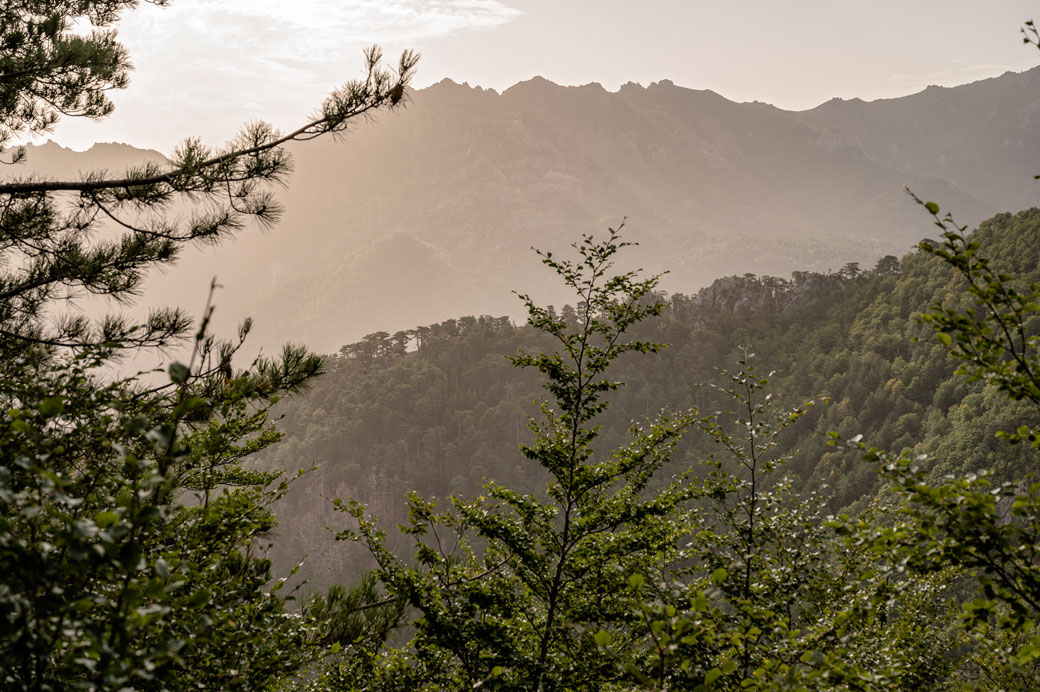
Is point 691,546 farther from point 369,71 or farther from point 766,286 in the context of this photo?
point 766,286

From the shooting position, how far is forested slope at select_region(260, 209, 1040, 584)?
223 feet

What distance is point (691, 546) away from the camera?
681 cm

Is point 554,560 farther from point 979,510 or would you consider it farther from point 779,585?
point 979,510

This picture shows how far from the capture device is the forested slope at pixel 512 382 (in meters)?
68.1

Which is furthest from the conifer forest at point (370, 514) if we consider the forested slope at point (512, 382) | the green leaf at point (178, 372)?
the forested slope at point (512, 382)

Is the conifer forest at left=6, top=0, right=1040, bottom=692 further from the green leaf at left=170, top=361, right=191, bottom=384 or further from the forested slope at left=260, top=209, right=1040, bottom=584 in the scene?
the forested slope at left=260, top=209, right=1040, bottom=584

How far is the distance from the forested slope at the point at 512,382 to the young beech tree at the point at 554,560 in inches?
2449

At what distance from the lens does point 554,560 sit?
691cm

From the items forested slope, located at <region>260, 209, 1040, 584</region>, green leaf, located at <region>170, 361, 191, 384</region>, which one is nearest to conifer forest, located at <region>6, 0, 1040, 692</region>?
green leaf, located at <region>170, 361, 191, 384</region>

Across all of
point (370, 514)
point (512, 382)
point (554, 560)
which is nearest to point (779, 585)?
point (554, 560)

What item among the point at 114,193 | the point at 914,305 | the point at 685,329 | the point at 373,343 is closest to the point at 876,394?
the point at 914,305

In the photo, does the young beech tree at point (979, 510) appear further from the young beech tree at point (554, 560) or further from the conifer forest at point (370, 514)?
the young beech tree at point (554, 560)

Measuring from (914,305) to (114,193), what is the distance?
75.8 m

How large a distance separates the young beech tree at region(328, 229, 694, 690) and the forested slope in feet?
204
